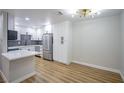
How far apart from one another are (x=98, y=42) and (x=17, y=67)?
3.53 m

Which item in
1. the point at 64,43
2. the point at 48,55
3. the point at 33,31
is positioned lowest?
the point at 48,55

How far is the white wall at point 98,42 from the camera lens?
351 centimetres

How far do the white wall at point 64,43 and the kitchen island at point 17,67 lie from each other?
2071 mm

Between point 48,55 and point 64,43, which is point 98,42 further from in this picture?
point 48,55

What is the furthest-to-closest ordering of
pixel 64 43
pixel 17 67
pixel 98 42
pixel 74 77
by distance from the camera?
pixel 64 43, pixel 98 42, pixel 74 77, pixel 17 67

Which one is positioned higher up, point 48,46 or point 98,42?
point 98,42

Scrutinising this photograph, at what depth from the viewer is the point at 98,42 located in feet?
13.1

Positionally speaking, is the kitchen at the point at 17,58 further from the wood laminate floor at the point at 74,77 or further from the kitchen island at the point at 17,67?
the wood laminate floor at the point at 74,77

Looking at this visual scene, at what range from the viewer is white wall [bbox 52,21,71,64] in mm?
4645

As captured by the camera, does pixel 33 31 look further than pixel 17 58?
Yes

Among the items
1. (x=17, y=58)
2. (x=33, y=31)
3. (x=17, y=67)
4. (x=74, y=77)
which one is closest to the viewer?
(x=17, y=58)

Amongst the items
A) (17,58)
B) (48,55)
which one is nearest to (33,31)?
(48,55)
